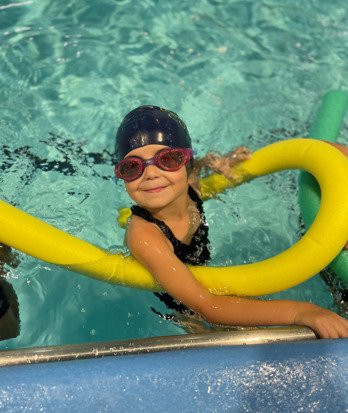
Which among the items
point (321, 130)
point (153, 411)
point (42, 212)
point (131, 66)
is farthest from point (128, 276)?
point (131, 66)

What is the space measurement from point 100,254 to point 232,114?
2.32 m

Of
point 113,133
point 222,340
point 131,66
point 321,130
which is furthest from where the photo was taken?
point 131,66

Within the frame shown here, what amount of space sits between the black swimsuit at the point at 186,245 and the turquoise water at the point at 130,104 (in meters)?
0.27

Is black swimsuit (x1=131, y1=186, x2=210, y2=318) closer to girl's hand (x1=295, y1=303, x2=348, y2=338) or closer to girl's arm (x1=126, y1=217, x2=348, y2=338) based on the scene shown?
girl's arm (x1=126, y1=217, x2=348, y2=338)

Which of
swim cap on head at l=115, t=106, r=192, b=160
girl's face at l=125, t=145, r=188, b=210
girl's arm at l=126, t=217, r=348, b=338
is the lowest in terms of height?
girl's arm at l=126, t=217, r=348, b=338

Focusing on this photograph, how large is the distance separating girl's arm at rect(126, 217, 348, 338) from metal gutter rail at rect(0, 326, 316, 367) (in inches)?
10.9

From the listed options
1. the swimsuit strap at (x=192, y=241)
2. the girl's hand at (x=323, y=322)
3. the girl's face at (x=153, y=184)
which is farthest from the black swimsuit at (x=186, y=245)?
the girl's hand at (x=323, y=322)

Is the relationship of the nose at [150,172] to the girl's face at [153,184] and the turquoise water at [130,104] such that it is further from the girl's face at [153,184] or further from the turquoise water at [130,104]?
the turquoise water at [130,104]

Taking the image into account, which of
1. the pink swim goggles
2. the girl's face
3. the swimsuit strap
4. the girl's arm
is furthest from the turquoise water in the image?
the pink swim goggles

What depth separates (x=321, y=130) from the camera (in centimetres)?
384

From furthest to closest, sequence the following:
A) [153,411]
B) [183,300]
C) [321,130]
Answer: [321,130] → [183,300] → [153,411]

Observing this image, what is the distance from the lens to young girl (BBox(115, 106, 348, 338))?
2678 mm

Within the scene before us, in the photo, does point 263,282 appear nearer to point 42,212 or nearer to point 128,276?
point 128,276

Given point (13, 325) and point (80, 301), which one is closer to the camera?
point (13, 325)
